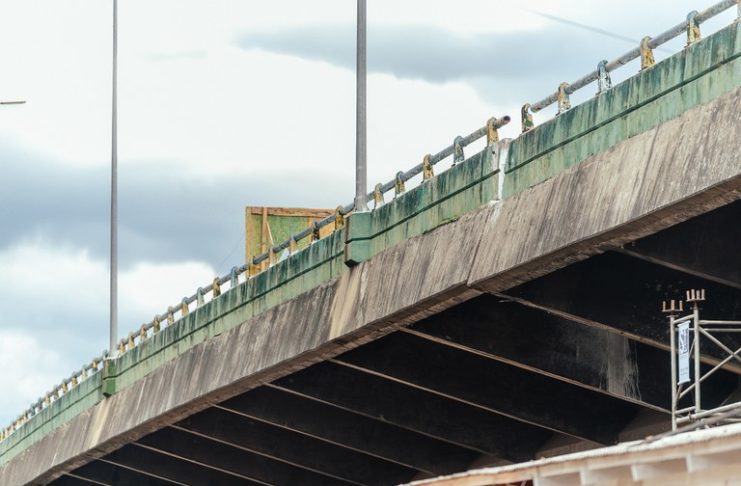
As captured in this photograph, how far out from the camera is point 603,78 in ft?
79.8

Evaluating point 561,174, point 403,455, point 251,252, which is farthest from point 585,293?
point 251,252

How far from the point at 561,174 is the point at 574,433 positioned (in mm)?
11771

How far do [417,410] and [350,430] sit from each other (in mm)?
4150

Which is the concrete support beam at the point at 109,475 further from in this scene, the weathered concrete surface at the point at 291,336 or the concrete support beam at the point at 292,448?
the concrete support beam at the point at 292,448

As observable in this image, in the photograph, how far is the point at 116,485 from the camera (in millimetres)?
56688

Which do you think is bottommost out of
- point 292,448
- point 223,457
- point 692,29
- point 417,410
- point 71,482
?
point 417,410

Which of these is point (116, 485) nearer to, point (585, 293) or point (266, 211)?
point (266, 211)

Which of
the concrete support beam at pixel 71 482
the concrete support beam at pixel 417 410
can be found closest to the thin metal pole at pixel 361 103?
the concrete support beam at pixel 417 410

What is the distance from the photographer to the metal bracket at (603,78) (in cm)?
2428

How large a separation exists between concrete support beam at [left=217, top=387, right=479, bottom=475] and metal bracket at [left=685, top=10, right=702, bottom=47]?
67.5 ft

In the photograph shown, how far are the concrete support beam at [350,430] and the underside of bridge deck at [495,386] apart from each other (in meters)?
0.03

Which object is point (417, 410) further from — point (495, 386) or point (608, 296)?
point (608, 296)

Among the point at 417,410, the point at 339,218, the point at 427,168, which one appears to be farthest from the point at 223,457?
the point at 427,168

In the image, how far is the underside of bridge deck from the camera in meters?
27.2
